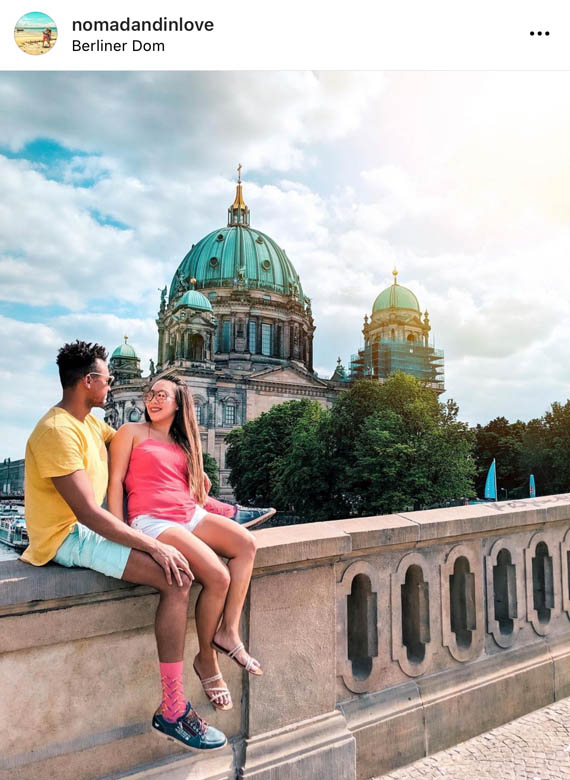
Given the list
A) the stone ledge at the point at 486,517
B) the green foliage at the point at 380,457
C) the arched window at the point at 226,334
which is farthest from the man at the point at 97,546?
the arched window at the point at 226,334

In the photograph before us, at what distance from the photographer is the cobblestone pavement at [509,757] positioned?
3721 mm

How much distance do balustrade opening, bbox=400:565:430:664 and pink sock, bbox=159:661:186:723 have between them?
1.96m

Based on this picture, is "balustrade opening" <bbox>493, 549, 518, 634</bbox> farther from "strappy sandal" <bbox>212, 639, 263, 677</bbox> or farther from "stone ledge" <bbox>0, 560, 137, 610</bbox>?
"stone ledge" <bbox>0, 560, 137, 610</bbox>

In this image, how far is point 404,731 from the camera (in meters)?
3.96

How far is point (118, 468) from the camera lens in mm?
3193

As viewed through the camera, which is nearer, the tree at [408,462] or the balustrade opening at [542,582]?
the balustrade opening at [542,582]

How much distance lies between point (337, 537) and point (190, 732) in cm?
133

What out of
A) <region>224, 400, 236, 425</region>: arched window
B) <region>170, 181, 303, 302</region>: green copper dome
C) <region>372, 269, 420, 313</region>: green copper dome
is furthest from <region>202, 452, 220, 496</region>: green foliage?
<region>372, 269, 420, 313</region>: green copper dome

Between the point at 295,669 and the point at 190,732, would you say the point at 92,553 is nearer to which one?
the point at 190,732

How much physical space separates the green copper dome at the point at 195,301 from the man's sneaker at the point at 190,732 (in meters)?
67.6

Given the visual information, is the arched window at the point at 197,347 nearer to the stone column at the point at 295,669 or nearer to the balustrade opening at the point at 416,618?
the balustrade opening at the point at 416,618

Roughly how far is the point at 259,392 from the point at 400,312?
24.7m

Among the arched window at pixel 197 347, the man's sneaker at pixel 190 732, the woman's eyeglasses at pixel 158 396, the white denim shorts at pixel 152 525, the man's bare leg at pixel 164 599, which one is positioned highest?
the arched window at pixel 197 347

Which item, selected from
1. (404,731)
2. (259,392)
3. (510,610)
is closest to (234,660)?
(404,731)
